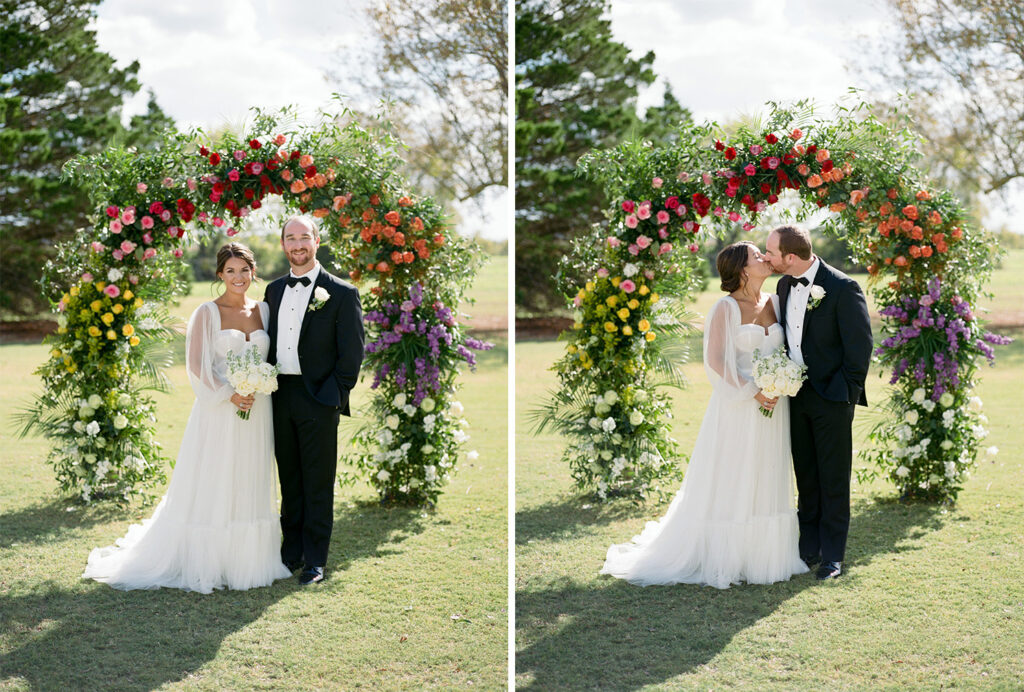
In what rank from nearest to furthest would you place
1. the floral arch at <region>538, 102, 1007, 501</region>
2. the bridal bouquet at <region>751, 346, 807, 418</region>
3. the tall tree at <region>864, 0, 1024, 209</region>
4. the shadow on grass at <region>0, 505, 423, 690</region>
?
1. the shadow on grass at <region>0, 505, 423, 690</region>
2. the bridal bouquet at <region>751, 346, 807, 418</region>
3. the floral arch at <region>538, 102, 1007, 501</region>
4. the tall tree at <region>864, 0, 1024, 209</region>

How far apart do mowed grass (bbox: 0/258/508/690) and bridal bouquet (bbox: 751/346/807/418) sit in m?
1.97

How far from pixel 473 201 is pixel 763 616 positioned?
52.9ft

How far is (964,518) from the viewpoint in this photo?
674 cm

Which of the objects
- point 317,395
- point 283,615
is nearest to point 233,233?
point 317,395

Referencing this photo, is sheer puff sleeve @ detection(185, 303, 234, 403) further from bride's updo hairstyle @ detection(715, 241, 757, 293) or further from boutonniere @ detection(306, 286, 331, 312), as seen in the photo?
bride's updo hairstyle @ detection(715, 241, 757, 293)

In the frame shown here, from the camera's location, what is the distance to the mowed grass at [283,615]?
431 cm

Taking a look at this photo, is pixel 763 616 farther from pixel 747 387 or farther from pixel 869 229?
pixel 869 229

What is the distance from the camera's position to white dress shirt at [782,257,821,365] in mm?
5387

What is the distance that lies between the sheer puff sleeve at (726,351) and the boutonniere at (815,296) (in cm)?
45

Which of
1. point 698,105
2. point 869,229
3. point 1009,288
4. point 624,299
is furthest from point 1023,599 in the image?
point 1009,288

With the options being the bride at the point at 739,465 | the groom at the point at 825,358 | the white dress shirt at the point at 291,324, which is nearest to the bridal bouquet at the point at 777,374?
the bride at the point at 739,465

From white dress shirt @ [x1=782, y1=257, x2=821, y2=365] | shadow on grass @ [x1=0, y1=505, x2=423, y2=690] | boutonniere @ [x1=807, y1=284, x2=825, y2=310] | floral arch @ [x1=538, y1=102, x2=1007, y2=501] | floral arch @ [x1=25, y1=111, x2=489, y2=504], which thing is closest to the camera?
shadow on grass @ [x1=0, y1=505, x2=423, y2=690]

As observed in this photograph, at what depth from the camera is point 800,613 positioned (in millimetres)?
4945

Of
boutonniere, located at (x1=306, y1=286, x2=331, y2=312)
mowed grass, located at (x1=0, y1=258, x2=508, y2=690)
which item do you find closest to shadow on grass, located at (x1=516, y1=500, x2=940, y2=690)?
mowed grass, located at (x1=0, y1=258, x2=508, y2=690)
